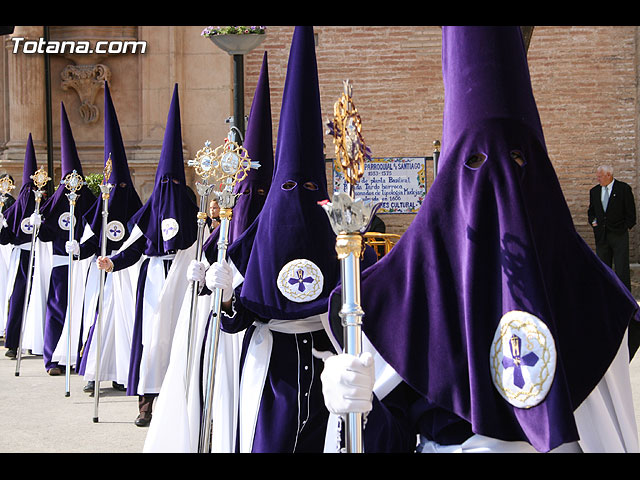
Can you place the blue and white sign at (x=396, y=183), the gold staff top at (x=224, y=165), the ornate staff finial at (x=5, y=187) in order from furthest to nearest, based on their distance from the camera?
1. the blue and white sign at (x=396, y=183)
2. the ornate staff finial at (x=5, y=187)
3. the gold staff top at (x=224, y=165)

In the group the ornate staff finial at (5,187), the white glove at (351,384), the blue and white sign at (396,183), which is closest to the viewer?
the white glove at (351,384)

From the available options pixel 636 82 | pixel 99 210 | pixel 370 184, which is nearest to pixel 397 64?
pixel 370 184

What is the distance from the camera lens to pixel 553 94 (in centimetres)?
1712

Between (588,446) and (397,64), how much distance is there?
15216 millimetres

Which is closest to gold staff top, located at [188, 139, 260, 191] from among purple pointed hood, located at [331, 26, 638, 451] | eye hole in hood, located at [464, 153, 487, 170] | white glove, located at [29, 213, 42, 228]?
purple pointed hood, located at [331, 26, 638, 451]

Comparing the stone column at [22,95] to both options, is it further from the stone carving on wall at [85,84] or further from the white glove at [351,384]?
the white glove at [351,384]

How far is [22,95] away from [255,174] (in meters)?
12.8

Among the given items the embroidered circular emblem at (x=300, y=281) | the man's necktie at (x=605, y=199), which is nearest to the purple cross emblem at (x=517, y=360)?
the embroidered circular emblem at (x=300, y=281)

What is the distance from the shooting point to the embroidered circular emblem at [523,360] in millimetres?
2643

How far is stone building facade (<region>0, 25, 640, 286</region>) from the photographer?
17.1 metres

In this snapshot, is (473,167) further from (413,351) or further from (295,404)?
(295,404)

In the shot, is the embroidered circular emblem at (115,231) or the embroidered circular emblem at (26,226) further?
the embroidered circular emblem at (26,226)

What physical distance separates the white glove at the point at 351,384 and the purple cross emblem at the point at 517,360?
1.42 feet

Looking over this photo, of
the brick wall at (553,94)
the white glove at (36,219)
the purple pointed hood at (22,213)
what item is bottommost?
the white glove at (36,219)
